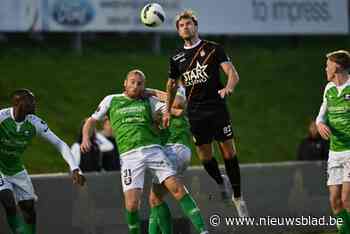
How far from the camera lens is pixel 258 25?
93.0ft

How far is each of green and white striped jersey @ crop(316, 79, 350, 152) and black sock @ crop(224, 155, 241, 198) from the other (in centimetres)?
156

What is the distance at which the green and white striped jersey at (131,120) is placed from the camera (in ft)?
46.4

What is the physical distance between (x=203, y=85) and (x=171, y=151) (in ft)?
3.20

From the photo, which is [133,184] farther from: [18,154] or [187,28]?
[187,28]

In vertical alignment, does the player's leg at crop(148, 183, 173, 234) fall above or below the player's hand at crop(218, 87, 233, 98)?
below

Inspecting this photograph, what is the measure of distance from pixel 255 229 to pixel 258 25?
39.3 ft

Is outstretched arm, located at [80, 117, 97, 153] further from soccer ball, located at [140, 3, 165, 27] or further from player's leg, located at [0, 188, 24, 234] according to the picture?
soccer ball, located at [140, 3, 165, 27]

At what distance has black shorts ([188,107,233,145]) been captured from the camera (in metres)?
15.1

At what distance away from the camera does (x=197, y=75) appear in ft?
49.1

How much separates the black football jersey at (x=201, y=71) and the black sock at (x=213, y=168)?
0.92 meters

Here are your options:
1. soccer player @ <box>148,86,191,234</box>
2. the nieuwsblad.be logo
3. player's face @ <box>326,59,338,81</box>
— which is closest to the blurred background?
the nieuwsblad.be logo

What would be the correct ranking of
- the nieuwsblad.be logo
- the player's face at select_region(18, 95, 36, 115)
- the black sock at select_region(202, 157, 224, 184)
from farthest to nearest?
1. the nieuwsblad.be logo
2. the black sock at select_region(202, 157, 224, 184)
3. the player's face at select_region(18, 95, 36, 115)

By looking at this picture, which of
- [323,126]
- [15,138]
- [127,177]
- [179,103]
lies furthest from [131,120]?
[323,126]

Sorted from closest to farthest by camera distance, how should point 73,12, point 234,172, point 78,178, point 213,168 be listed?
1. point 78,178
2. point 234,172
3. point 213,168
4. point 73,12
